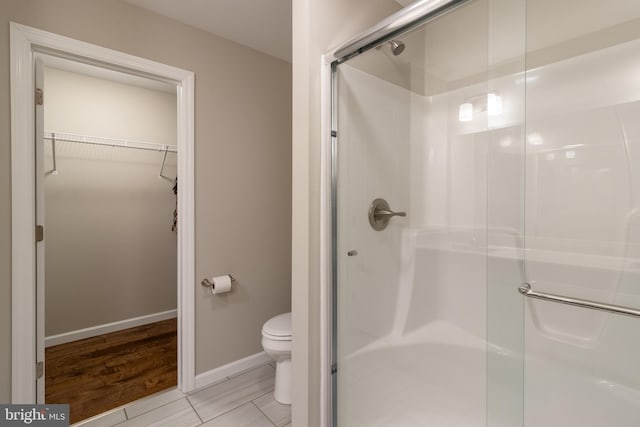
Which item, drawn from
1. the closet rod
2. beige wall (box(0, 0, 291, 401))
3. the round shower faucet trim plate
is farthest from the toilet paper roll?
the closet rod

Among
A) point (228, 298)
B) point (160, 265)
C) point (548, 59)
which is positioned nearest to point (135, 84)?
point (160, 265)

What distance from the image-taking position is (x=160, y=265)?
3.09 m

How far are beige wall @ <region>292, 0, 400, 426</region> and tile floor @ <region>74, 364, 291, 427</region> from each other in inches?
17.1

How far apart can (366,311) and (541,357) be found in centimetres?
88

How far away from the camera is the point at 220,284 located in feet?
6.44

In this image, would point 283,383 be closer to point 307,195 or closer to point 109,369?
point 307,195

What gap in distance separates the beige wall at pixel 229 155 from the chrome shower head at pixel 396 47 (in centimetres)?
118

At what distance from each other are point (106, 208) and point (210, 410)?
213 centimetres

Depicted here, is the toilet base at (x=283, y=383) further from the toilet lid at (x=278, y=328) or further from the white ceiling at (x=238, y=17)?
the white ceiling at (x=238, y=17)

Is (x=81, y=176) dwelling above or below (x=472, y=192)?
above

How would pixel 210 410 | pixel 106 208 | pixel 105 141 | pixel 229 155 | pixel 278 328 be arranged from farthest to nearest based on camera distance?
pixel 106 208 → pixel 105 141 → pixel 229 155 → pixel 278 328 → pixel 210 410

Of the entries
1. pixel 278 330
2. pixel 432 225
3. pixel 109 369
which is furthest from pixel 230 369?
pixel 432 225

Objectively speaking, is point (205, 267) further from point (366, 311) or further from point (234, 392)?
point (366, 311)

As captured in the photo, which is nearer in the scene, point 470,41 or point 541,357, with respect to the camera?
point 541,357
